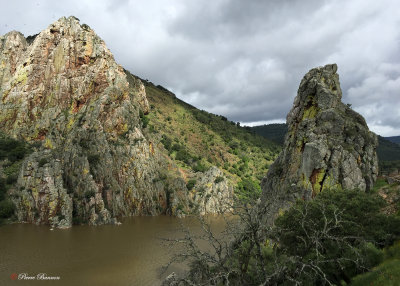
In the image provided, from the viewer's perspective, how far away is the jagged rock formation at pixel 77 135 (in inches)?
1818

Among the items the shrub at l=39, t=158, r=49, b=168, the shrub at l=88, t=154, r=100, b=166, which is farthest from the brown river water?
the shrub at l=88, t=154, r=100, b=166

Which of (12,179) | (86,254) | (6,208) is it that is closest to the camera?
(86,254)

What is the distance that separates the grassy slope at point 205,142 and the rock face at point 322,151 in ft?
138

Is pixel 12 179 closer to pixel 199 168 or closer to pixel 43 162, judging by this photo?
pixel 43 162

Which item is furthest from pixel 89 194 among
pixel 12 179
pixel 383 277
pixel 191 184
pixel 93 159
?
pixel 383 277

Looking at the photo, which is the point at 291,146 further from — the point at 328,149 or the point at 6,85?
the point at 6,85

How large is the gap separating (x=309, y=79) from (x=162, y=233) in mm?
31529

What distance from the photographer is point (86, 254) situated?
3044 centimetres

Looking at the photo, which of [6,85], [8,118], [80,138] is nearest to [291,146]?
[80,138]

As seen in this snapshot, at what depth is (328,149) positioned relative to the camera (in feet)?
80.6

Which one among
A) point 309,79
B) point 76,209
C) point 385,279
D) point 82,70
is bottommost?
point 76,209

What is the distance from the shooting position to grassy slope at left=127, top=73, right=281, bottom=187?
78.2 meters

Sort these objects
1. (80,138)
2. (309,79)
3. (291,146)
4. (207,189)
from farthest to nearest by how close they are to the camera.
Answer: (207,189), (80,138), (309,79), (291,146)

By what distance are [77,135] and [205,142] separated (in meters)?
45.1
